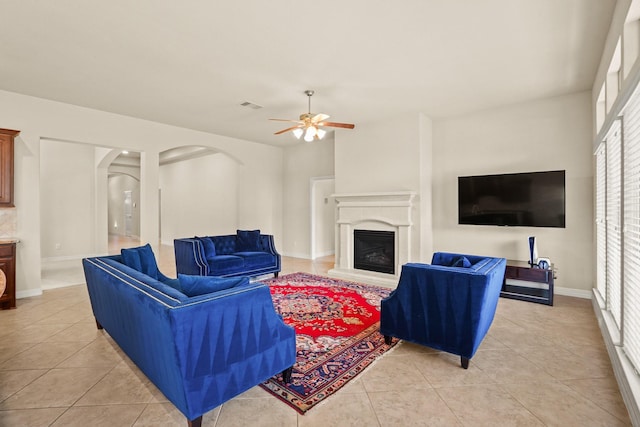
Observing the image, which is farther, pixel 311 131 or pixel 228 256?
pixel 228 256

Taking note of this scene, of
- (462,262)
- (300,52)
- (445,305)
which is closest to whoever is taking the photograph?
(445,305)

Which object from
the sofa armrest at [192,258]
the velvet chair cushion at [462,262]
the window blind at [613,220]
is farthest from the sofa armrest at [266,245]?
the window blind at [613,220]

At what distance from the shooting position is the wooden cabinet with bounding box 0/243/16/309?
397 cm

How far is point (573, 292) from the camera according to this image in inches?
179

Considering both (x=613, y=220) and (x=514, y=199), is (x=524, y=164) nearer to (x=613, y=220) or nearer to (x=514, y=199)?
(x=514, y=199)

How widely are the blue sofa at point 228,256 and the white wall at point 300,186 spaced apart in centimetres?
212

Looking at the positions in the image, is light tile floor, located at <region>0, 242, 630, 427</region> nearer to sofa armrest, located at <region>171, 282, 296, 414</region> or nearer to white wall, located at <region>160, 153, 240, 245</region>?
sofa armrest, located at <region>171, 282, 296, 414</region>

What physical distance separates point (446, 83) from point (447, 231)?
8.50ft

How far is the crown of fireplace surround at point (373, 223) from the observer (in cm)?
541

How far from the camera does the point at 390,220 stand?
557cm

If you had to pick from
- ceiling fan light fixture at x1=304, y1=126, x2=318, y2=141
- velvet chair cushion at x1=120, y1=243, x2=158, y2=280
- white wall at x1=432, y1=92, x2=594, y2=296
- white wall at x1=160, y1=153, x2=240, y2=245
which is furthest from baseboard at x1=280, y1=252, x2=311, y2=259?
velvet chair cushion at x1=120, y1=243, x2=158, y2=280

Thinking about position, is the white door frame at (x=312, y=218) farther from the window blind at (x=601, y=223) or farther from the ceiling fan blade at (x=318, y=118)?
the window blind at (x=601, y=223)

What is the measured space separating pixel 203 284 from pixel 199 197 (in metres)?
8.30

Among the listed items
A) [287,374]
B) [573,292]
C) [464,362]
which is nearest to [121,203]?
[287,374]
